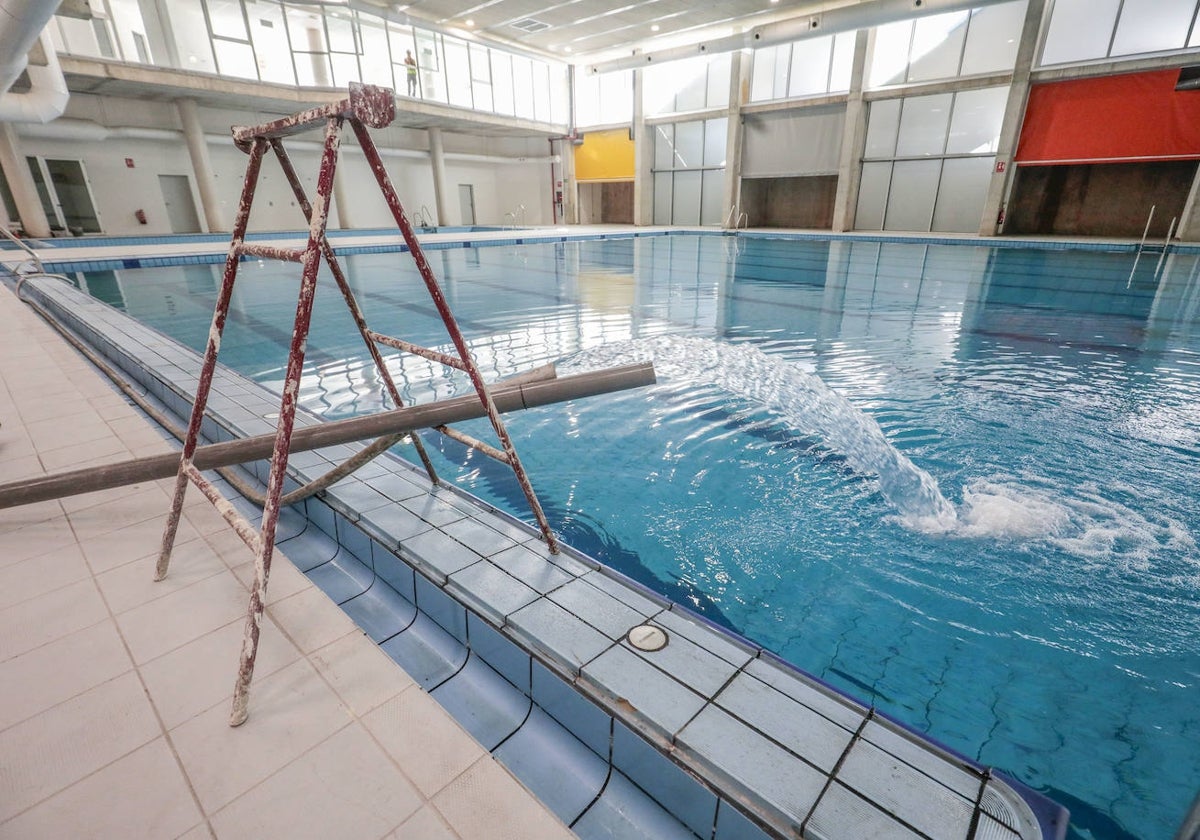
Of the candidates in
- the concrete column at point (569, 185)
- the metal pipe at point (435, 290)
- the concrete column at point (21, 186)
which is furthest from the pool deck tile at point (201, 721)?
the concrete column at point (569, 185)

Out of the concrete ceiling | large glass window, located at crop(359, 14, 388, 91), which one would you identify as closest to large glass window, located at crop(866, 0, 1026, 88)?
the concrete ceiling

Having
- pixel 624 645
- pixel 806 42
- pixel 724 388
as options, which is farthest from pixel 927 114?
pixel 624 645

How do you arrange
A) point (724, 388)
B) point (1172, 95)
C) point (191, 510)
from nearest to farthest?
point (191, 510) < point (724, 388) < point (1172, 95)

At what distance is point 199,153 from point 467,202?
942 cm

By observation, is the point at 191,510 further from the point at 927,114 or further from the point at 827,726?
the point at 927,114

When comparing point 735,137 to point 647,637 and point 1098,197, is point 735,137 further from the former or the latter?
point 647,637

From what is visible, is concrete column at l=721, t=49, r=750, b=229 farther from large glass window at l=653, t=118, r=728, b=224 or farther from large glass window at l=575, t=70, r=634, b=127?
large glass window at l=575, t=70, r=634, b=127

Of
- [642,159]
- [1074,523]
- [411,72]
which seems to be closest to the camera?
[1074,523]

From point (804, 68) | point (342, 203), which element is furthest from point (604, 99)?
point (342, 203)

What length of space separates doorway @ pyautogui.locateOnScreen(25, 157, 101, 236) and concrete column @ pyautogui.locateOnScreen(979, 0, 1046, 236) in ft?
72.7

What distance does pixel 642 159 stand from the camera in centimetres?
2027

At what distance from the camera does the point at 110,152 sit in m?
13.4

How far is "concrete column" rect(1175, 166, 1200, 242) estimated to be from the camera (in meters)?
12.0

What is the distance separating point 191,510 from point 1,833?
1186 millimetres
